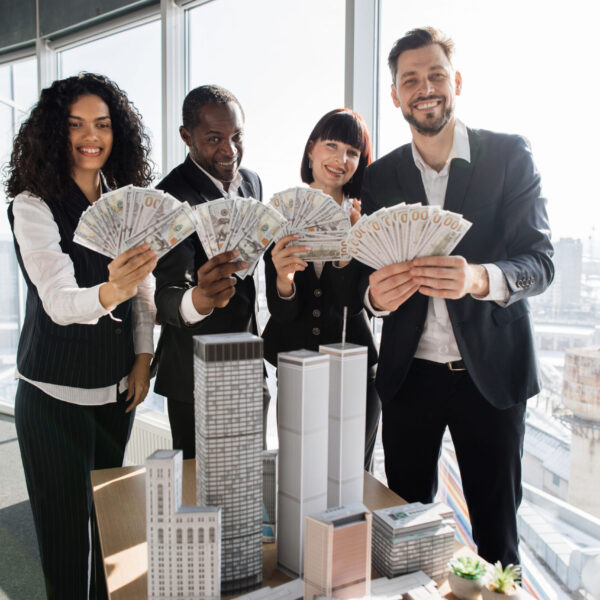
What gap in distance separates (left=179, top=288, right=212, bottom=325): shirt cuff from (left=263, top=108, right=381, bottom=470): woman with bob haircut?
0.34 m

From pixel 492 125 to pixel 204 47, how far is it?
2322mm

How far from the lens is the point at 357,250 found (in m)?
1.46

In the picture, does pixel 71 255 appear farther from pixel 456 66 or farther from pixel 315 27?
pixel 315 27

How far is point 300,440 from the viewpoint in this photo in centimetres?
114

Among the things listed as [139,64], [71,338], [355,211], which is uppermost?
[139,64]

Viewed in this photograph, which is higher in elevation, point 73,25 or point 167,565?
point 73,25

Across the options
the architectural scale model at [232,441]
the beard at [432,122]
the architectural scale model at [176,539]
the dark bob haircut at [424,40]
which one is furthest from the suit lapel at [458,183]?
the architectural scale model at [176,539]

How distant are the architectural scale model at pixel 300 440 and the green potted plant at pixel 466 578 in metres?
0.33

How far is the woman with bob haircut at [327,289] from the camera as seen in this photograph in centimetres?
192

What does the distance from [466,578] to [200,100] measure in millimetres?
1726

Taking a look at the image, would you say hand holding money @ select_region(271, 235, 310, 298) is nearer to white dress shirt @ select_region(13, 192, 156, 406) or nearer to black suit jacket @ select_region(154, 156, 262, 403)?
black suit jacket @ select_region(154, 156, 262, 403)

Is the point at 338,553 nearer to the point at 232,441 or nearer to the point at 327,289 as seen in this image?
the point at 232,441

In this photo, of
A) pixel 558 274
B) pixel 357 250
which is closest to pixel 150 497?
pixel 357 250

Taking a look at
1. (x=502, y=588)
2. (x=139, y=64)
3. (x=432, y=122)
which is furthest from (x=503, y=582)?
(x=139, y=64)
